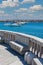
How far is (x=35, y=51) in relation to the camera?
6.62 m

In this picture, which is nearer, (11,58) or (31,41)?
(31,41)

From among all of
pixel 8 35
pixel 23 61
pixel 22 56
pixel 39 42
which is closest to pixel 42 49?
pixel 39 42

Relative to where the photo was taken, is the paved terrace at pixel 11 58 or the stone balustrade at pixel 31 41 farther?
the paved terrace at pixel 11 58

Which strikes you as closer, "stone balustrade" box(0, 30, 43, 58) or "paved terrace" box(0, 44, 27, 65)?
"stone balustrade" box(0, 30, 43, 58)

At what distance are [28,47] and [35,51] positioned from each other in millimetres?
538

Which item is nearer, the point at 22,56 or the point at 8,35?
the point at 22,56

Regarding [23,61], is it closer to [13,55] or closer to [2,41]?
[13,55]

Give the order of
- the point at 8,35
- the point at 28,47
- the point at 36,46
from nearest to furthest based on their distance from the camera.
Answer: the point at 36,46 → the point at 28,47 → the point at 8,35

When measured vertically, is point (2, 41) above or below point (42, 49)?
below

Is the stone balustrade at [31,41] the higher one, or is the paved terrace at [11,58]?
the stone balustrade at [31,41]

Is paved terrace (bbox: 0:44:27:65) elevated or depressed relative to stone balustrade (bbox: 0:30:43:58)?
depressed

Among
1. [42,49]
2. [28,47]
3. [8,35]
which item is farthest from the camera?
[8,35]

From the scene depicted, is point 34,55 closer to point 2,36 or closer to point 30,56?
point 30,56

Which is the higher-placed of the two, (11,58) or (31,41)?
(31,41)
